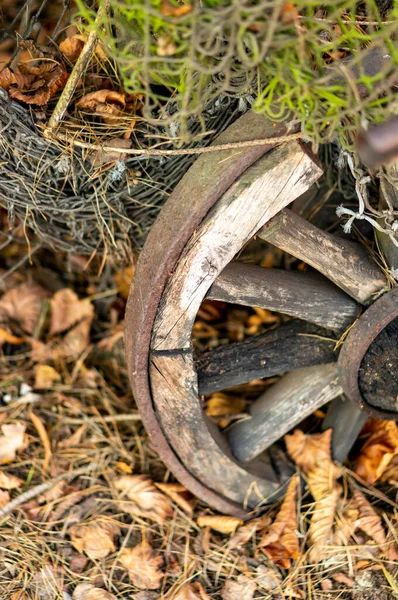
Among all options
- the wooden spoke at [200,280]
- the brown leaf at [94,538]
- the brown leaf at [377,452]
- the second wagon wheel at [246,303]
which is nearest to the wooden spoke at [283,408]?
the second wagon wheel at [246,303]

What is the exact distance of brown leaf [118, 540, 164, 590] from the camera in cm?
130

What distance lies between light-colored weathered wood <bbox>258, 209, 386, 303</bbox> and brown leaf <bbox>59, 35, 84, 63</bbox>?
0.52 metres

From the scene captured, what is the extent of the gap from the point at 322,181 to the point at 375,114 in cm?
52

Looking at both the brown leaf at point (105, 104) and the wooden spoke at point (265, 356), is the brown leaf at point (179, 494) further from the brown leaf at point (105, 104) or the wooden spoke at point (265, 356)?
the brown leaf at point (105, 104)

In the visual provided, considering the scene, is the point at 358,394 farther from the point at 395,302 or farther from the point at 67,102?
the point at 67,102

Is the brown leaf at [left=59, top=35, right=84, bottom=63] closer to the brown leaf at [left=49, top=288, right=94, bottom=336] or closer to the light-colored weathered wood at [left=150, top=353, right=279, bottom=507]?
the light-colored weathered wood at [left=150, top=353, right=279, bottom=507]

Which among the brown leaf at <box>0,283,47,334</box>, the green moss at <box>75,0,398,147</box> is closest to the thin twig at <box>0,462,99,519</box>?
the brown leaf at <box>0,283,47,334</box>

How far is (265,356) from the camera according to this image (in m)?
1.25

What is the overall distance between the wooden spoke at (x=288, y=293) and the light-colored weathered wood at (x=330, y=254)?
1.6 inches

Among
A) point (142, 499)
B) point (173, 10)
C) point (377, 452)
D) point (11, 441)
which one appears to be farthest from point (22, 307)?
point (173, 10)

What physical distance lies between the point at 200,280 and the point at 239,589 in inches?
27.8

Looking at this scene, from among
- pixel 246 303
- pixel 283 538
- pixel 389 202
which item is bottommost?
pixel 283 538

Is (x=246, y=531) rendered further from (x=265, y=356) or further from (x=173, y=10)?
(x=173, y=10)

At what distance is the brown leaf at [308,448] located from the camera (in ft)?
4.74
